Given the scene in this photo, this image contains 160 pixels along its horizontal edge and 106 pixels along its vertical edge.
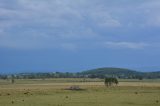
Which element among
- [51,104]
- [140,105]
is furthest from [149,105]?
[51,104]

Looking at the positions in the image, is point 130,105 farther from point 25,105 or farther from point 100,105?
point 25,105

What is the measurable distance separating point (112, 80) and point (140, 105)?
75.7 metres

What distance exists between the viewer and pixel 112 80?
116 metres

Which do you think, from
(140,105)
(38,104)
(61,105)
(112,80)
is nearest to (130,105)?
(140,105)

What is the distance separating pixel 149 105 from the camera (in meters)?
40.1

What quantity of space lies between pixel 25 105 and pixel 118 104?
30.4 ft

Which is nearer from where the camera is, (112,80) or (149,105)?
(149,105)

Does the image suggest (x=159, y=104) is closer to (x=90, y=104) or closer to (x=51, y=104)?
(x=90, y=104)

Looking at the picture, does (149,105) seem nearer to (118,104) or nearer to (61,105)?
(118,104)

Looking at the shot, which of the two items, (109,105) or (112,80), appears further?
(112,80)

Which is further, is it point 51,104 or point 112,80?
point 112,80

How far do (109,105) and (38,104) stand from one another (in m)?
7.27

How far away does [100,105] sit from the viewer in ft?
129

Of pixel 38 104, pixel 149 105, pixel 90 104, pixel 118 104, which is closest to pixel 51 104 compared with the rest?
pixel 38 104
